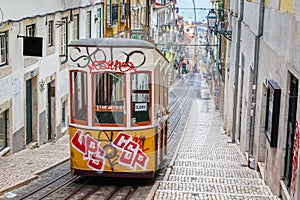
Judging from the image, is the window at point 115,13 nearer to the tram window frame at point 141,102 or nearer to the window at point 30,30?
the window at point 30,30

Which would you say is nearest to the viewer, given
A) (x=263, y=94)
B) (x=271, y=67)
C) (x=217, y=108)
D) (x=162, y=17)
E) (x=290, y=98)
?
(x=290, y=98)

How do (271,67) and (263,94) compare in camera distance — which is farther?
(263,94)

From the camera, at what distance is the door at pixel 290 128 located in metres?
9.57

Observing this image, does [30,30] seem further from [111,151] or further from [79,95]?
[111,151]

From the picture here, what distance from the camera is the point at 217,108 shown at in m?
40.2

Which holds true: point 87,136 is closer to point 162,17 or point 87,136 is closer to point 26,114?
point 26,114

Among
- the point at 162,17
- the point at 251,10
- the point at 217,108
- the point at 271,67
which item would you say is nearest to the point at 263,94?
the point at 271,67

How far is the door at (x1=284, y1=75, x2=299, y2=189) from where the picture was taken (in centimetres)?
957

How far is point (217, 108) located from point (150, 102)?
98.0 ft

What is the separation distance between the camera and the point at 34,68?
659 inches

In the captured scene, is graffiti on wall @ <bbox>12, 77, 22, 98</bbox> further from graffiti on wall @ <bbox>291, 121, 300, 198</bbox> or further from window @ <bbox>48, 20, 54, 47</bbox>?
graffiti on wall @ <bbox>291, 121, 300, 198</bbox>

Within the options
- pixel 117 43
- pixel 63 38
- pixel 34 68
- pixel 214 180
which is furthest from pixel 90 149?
pixel 63 38

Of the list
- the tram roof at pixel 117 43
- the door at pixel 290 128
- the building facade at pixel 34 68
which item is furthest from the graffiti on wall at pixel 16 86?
the door at pixel 290 128

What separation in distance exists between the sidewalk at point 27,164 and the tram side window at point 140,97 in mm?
2572
